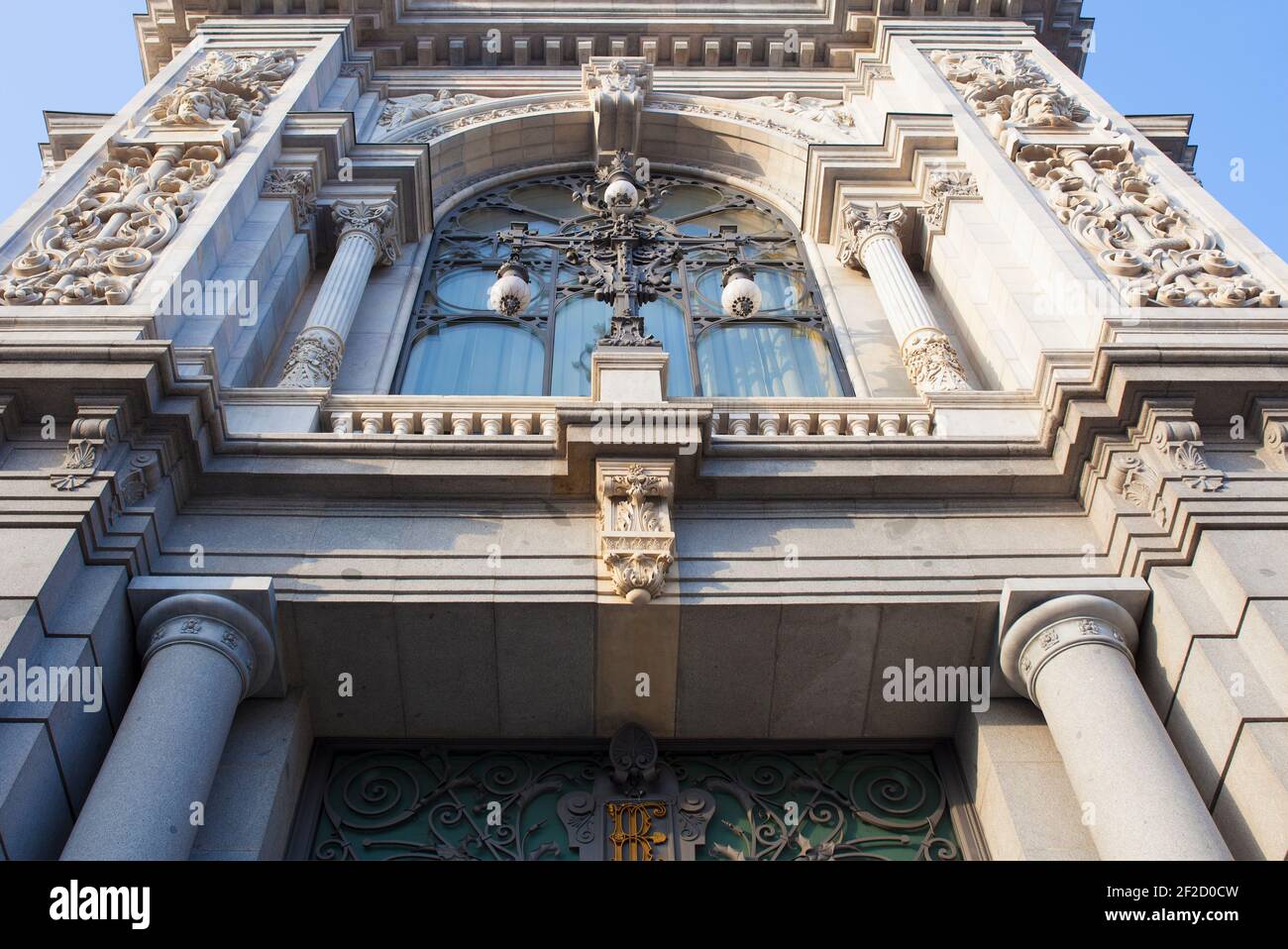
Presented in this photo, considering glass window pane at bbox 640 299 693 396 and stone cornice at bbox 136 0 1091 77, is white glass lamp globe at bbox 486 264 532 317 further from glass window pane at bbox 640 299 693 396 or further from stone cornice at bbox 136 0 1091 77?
stone cornice at bbox 136 0 1091 77

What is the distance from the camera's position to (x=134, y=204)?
1297 cm

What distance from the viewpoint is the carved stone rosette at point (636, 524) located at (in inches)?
366

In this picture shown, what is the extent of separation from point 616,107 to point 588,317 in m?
5.13

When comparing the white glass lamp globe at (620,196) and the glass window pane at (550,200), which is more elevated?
the white glass lamp globe at (620,196)

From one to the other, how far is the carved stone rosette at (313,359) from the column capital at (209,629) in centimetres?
344

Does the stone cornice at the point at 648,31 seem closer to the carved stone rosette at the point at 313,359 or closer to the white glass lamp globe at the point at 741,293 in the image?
the white glass lamp globe at the point at 741,293

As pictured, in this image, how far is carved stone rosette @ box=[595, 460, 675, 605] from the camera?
9.29 meters

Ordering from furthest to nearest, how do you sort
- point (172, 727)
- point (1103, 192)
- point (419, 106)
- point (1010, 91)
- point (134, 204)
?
point (419, 106) < point (1010, 91) < point (1103, 192) < point (134, 204) < point (172, 727)

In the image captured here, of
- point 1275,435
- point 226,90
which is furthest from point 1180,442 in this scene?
point 226,90

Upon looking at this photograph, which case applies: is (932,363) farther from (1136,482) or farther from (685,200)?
(685,200)

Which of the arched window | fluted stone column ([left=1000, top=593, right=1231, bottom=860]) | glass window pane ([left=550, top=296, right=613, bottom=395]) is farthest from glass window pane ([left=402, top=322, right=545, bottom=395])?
fluted stone column ([left=1000, top=593, right=1231, bottom=860])

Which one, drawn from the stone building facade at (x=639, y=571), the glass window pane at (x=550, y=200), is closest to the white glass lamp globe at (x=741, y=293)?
the stone building facade at (x=639, y=571)
